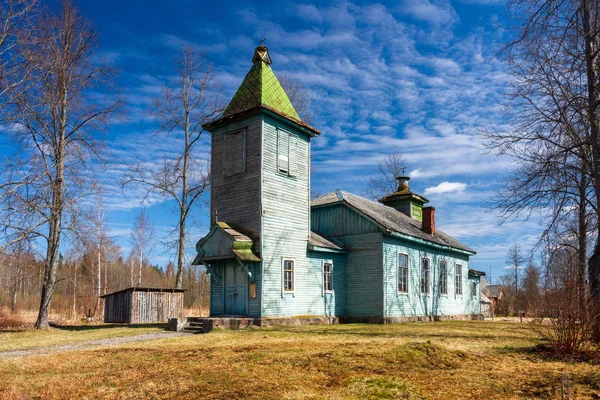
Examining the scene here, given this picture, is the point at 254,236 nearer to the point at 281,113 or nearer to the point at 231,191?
the point at 231,191

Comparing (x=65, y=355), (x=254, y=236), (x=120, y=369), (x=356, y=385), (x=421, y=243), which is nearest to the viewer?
(x=356, y=385)

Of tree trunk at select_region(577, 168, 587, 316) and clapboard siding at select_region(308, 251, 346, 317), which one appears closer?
tree trunk at select_region(577, 168, 587, 316)

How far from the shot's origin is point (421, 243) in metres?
25.6

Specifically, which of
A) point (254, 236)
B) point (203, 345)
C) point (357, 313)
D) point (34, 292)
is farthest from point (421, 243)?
point (34, 292)

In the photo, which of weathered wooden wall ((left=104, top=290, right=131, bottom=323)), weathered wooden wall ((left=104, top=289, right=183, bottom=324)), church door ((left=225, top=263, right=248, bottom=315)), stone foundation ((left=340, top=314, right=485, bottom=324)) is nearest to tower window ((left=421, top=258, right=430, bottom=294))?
stone foundation ((left=340, top=314, right=485, bottom=324))

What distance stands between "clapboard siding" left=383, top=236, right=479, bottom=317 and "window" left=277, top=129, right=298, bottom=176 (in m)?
5.68

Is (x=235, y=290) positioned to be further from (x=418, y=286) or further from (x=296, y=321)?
(x=418, y=286)

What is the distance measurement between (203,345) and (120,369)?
3494 millimetres

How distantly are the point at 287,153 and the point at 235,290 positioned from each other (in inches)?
250

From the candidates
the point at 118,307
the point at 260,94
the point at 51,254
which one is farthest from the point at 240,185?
the point at 118,307

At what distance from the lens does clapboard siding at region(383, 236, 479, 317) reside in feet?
73.9

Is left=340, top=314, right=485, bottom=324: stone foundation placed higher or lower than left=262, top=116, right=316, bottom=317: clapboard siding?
lower

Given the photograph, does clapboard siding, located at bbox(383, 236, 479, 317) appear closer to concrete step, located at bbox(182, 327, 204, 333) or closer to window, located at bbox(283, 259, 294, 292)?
window, located at bbox(283, 259, 294, 292)

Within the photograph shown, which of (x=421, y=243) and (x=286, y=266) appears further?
(x=421, y=243)
